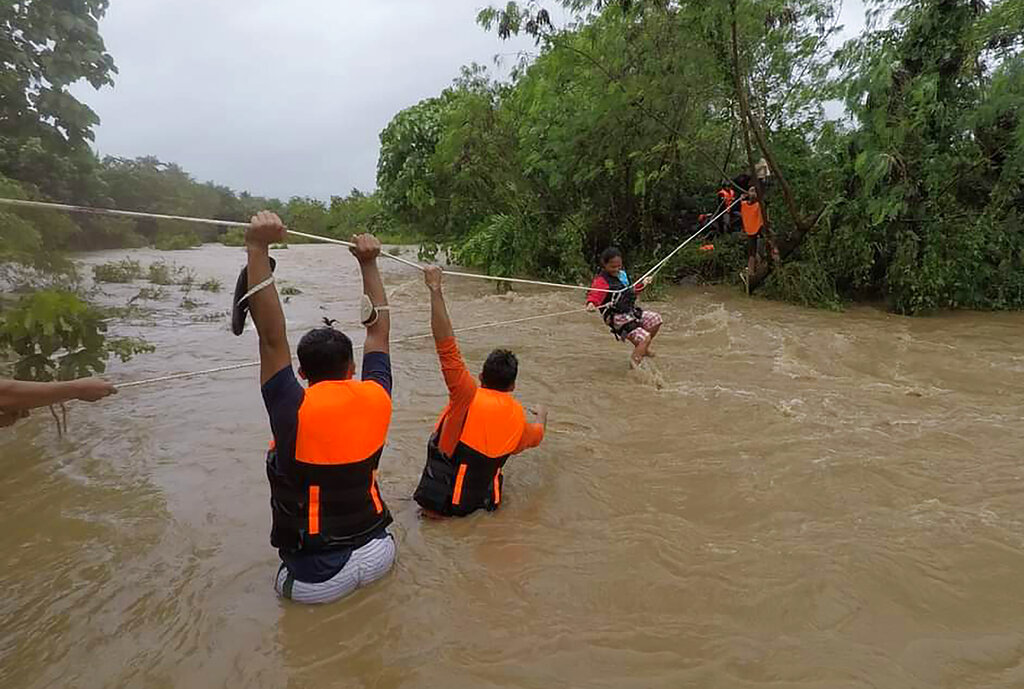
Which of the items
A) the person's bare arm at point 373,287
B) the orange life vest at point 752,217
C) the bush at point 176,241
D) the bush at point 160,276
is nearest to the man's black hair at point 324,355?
the person's bare arm at point 373,287

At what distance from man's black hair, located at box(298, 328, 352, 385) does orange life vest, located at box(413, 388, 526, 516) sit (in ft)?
3.17

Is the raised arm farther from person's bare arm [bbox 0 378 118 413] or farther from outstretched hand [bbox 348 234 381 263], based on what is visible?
person's bare arm [bbox 0 378 118 413]

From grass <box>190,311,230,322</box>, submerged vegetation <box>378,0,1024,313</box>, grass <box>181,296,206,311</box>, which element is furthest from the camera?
grass <box>181,296,206,311</box>

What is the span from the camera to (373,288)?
3111 millimetres

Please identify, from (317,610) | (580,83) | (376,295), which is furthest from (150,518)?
(580,83)

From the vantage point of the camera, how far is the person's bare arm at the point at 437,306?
3.26 metres

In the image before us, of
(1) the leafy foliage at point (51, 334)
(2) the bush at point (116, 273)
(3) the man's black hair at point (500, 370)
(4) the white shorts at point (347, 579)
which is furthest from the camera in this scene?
(2) the bush at point (116, 273)

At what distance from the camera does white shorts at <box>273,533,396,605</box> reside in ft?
9.46

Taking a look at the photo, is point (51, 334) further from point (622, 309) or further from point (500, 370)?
point (622, 309)

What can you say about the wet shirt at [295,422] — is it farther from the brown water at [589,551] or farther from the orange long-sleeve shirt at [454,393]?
the orange long-sleeve shirt at [454,393]

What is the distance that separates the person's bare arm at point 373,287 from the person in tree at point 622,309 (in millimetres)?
4001

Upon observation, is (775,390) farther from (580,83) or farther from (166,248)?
(166,248)

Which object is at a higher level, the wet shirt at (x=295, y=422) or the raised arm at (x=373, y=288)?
the raised arm at (x=373, y=288)

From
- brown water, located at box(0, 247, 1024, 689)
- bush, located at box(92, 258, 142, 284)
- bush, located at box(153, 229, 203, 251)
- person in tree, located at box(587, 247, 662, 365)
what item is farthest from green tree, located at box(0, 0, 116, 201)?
bush, located at box(153, 229, 203, 251)
